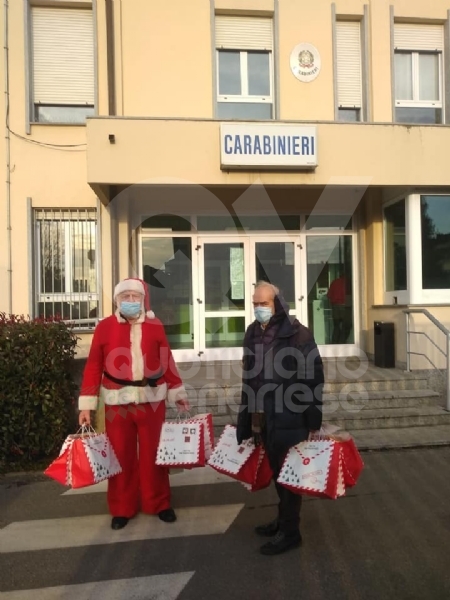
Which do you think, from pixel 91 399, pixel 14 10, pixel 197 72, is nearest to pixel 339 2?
pixel 197 72

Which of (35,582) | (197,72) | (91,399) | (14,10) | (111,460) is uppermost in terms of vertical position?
(14,10)

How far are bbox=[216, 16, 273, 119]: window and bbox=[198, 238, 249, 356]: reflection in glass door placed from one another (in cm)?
216

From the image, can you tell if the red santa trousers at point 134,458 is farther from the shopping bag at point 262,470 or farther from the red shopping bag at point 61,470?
the shopping bag at point 262,470

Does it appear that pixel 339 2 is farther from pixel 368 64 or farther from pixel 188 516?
pixel 188 516

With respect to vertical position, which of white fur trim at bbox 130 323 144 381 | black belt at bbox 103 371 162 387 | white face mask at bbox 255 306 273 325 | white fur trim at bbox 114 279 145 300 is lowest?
black belt at bbox 103 371 162 387

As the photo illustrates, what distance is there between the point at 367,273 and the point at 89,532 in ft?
21.5

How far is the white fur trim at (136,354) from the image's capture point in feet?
13.8

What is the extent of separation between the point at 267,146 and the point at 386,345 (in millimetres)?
3486

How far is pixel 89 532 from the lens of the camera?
4.06 m

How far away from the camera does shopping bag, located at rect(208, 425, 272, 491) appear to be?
3.85 meters

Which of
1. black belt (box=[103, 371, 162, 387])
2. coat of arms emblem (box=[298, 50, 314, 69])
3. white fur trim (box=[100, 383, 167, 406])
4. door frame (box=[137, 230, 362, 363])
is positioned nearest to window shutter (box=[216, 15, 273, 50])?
coat of arms emblem (box=[298, 50, 314, 69])

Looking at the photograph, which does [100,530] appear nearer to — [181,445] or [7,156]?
[181,445]

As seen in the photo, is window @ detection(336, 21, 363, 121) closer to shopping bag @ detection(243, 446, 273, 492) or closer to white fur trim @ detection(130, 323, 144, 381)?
white fur trim @ detection(130, 323, 144, 381)

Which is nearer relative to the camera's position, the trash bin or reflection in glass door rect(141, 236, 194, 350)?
the trash bin
